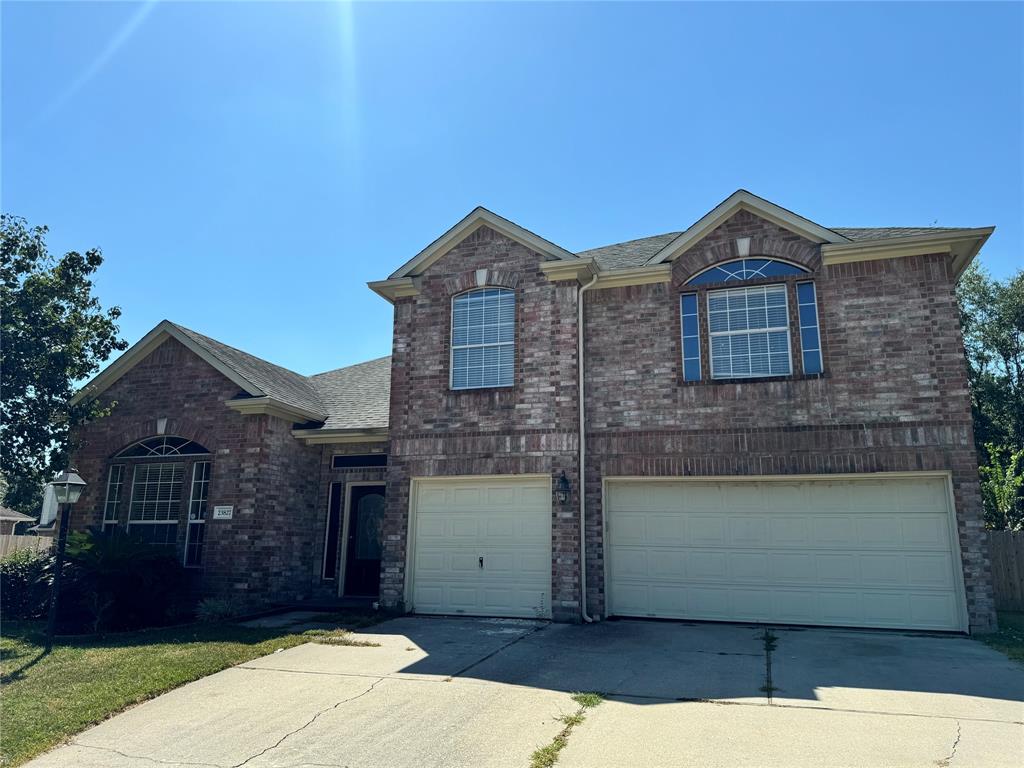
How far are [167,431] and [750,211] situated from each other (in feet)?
39.7

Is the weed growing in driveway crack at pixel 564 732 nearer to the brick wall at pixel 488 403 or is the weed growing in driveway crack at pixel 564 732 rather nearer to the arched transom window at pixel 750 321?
the brick wall at pixel 488 403

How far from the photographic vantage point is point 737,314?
1195cm

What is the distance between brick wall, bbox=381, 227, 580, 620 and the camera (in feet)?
39.8

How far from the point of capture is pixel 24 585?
42.7ft

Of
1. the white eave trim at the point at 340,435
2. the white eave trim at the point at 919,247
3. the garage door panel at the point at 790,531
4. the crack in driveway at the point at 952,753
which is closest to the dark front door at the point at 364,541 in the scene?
the white eave trim at the point at 340,435

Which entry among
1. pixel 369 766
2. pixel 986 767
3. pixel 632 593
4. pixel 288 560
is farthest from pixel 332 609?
pixel 986 767

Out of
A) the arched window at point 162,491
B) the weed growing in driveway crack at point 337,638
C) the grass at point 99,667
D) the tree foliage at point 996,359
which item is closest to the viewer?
the grass at point 99,667

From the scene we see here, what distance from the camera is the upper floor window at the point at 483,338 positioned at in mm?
12867

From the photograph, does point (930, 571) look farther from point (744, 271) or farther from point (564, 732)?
point (564, 732)

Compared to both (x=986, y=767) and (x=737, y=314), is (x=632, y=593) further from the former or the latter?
(x=986, y=767)

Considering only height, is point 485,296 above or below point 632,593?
above

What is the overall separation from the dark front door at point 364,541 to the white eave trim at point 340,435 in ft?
3.47

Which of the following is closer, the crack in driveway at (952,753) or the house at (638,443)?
the crack in driveway at (952,753)

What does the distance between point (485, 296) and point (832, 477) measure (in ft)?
21.9
